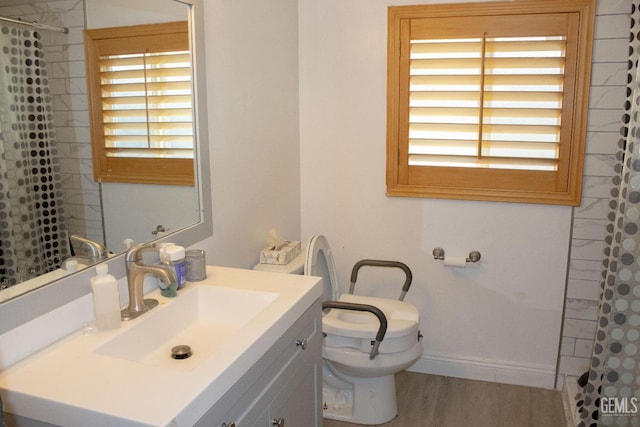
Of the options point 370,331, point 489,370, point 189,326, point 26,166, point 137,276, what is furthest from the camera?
point 489,370

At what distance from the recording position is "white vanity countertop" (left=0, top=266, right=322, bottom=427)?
105 centimetres

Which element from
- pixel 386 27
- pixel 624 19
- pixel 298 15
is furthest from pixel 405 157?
pixel 624 19

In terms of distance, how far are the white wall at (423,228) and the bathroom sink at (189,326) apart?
4.45 feet

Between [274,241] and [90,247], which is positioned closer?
[90,247]

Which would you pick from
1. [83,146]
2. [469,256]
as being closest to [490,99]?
[469,256]

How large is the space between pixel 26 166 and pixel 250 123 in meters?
1.17

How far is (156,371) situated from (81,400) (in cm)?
16

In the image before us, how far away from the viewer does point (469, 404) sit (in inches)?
106

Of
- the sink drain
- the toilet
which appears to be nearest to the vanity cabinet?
the sink drain

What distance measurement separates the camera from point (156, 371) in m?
1.19

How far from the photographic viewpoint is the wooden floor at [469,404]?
8.36 feet

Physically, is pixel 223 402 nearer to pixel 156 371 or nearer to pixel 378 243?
pixel 156 371

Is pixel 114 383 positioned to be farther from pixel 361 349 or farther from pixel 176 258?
pixel 361 349

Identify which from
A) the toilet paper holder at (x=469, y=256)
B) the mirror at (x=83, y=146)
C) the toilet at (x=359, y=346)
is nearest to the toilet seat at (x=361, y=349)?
the toilet at (x=359, y=346)
